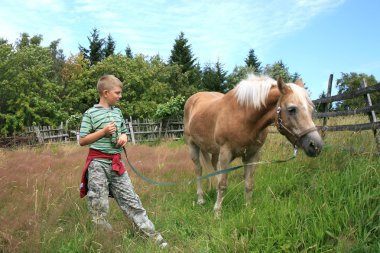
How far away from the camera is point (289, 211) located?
10.9 feet

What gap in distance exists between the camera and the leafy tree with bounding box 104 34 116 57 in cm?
4331

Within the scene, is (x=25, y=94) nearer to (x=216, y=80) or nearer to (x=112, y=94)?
(x=216, y=80)

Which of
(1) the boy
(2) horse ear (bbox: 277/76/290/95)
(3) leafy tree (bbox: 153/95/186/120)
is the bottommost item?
(1) the boy

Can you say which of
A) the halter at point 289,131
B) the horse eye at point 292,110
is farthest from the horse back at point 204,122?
the horse eye at point 292,110

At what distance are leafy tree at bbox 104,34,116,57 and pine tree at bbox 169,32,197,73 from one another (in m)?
7.85

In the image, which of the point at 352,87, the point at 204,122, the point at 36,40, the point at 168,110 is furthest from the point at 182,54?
the point at 204,122

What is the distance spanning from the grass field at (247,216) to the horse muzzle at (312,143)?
49 cm

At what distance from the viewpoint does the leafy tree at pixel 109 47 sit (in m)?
43.3

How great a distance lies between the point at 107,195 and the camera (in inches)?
147

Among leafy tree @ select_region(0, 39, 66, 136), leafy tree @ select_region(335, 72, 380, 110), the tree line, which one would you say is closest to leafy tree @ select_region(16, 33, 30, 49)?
the tree line

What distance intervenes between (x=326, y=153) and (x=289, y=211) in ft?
6.51

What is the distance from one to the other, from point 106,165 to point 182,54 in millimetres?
39867

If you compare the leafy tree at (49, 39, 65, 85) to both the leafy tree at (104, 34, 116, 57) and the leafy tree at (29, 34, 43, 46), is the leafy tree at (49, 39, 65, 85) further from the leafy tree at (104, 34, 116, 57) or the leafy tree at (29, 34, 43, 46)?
the leafy tree at (104, 34, 116, 57)

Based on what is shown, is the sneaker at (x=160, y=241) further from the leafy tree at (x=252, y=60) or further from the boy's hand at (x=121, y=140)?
the leafy tree at (x=252, y=60)
